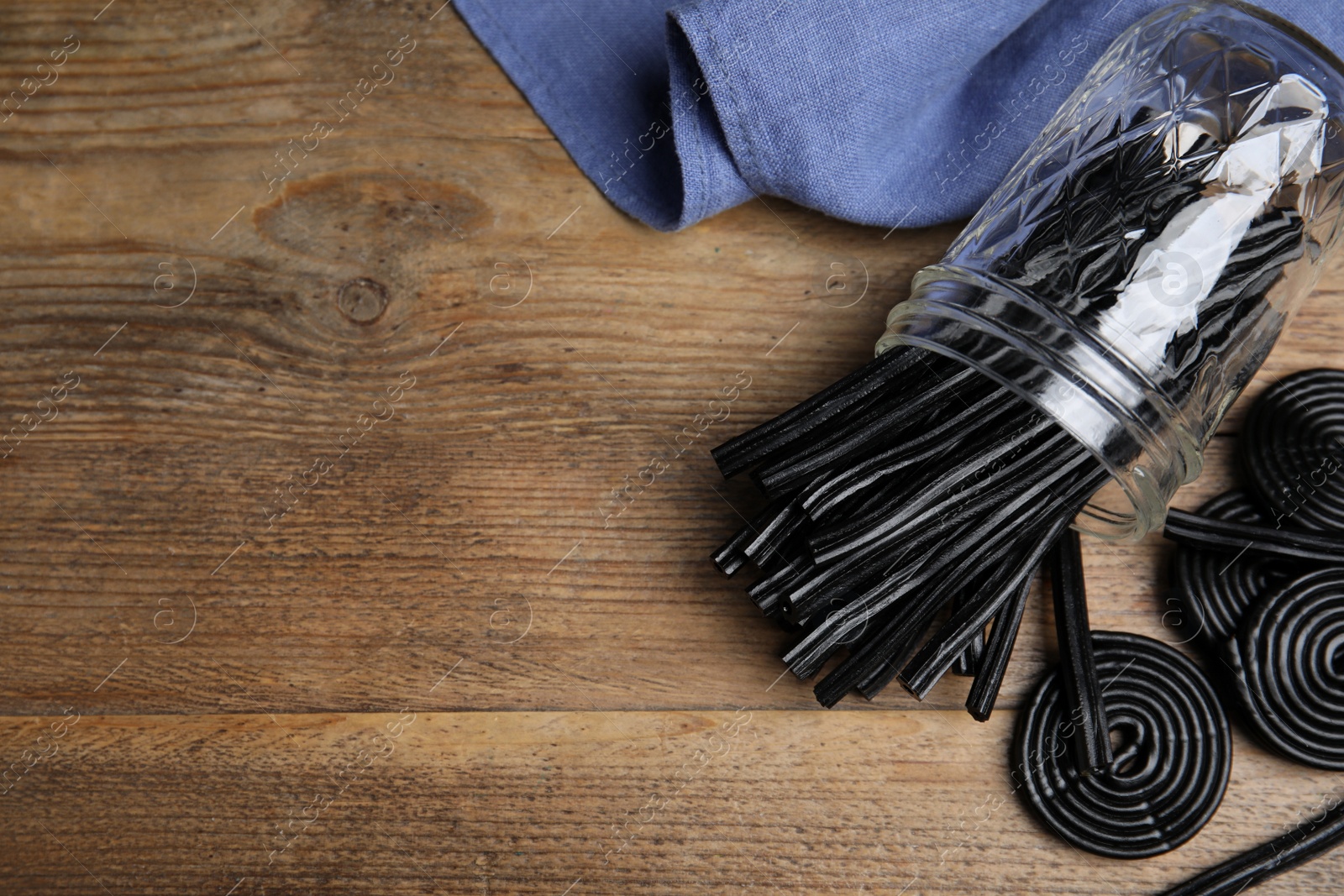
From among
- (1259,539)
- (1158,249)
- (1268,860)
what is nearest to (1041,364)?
(1158,249)

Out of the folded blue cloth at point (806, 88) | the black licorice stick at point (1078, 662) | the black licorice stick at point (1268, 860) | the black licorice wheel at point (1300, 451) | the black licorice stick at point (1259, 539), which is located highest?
the folded blue cloth at point (806, 88)

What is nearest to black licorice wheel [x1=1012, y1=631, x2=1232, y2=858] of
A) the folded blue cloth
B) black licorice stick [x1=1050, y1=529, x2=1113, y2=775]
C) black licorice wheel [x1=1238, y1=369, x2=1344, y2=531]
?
black licorice stick [x1=1050, y1=529, x2=1113, y2=775]

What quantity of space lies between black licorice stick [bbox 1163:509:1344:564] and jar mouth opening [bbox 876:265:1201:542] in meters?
0.05

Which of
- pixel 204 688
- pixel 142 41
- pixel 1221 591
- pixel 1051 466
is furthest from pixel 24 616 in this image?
pixel 1221 591

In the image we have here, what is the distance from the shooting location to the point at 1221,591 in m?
0.60

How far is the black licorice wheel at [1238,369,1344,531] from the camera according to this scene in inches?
23.8

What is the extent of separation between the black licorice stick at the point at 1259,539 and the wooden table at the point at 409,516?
0.03 meters

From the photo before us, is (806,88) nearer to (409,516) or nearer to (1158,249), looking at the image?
(1158,249)

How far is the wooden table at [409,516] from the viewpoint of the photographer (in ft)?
1.94

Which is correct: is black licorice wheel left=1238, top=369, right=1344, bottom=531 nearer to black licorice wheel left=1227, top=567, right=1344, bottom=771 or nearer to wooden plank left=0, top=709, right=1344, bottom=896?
black licorice wheel left=1227, top=567, right=1344, bottom=771

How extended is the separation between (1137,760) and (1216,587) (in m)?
0.12

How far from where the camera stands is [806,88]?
61cm

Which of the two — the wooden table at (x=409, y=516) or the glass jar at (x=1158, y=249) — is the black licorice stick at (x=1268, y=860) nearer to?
the wooden table at (x=409, y=516)

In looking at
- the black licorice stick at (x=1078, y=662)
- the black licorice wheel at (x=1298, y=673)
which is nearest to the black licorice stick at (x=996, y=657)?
the black licorice stick at (x=1078, y=662)
